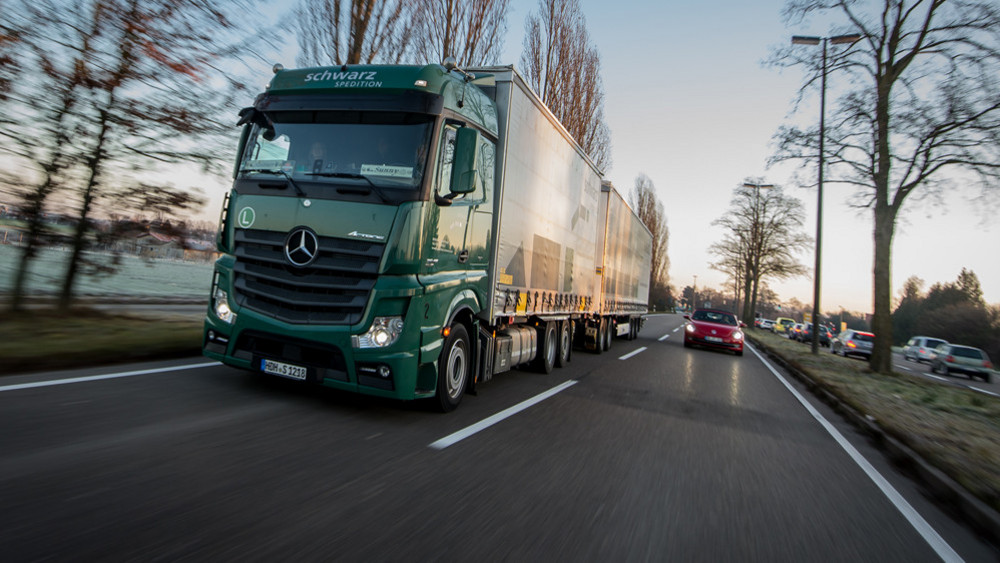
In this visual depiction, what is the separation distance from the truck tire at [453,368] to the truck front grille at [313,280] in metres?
1.09

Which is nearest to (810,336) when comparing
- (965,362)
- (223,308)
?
(965,362)

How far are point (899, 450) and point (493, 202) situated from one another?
5.37 metres

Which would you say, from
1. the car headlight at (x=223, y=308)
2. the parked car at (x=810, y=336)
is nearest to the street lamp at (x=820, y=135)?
the car headlight at (x=223, y=308)

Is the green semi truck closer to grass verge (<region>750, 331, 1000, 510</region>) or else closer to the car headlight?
the car headlight

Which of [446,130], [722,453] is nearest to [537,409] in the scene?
[722,453]

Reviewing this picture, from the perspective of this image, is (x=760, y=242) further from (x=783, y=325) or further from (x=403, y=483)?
(x=403, y=483)

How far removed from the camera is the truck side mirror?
17.6 feet

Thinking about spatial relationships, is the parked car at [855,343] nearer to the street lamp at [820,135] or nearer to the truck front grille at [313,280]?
the street lamp at [820,135]

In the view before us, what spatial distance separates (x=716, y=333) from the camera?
766 inches

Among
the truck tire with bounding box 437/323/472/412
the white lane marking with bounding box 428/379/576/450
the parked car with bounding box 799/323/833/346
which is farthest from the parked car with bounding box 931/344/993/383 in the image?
the truck tire with bounding box 437/323/472/412

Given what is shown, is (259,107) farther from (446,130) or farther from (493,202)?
(493,202)

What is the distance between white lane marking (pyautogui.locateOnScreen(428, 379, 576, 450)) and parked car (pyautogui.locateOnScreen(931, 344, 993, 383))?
2544 centimetres

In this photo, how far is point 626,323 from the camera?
20016 mm

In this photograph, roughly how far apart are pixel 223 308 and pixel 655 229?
65390 millimetres
